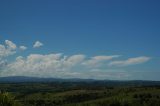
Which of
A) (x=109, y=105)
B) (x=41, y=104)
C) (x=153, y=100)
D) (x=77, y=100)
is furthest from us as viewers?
(x=77, y=100)

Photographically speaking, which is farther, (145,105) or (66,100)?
(66,100)

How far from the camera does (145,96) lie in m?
171

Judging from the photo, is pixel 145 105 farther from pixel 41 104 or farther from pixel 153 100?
→ pixel 41 104

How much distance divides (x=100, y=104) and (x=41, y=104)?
4284 cm

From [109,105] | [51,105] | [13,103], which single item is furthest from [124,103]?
[13,103]

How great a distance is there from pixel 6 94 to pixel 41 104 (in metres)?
148

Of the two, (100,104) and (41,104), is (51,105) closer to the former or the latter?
(41,104)

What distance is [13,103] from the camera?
39781 mm

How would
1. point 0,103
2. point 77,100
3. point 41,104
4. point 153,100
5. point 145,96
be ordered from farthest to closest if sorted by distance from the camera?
point 77,100 < point 41,104 < point 145,96 < point 153,100 < point 0,103

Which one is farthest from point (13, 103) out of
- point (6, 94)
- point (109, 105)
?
point (109, 105)

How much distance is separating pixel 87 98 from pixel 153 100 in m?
55.1

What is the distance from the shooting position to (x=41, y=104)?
607 ft

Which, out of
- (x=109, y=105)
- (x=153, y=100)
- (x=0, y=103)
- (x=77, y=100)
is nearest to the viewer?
(x=0, y=103)

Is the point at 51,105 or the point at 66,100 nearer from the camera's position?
the point at 51,105
